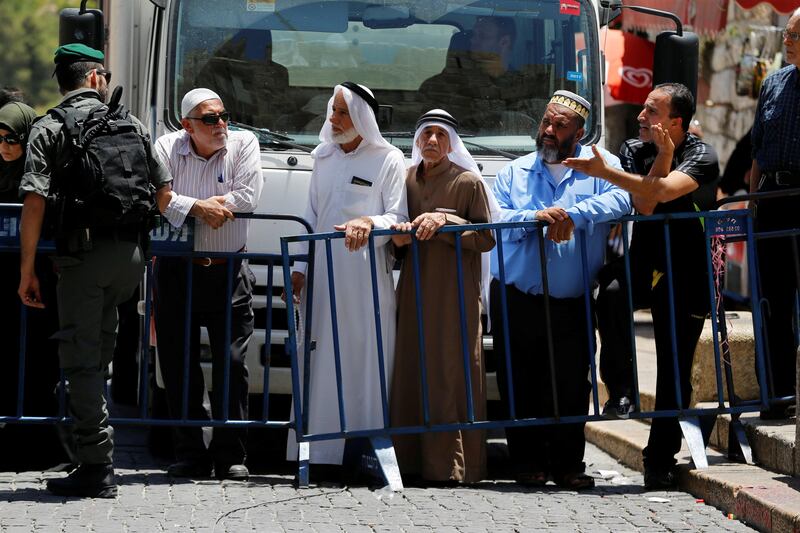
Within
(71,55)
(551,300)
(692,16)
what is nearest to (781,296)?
(551,300)

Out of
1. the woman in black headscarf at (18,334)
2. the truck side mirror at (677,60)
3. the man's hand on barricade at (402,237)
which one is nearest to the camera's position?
the man's hand on barricade at (402,237)

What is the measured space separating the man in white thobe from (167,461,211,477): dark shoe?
47 centimetres

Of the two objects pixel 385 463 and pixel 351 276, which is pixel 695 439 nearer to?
pixel 385 463

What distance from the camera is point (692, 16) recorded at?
11617 millimetres

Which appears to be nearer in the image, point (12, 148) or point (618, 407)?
point (618, 407)

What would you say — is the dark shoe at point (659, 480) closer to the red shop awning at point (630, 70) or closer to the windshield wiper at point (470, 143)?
the windshield wiper at point (470, 143)

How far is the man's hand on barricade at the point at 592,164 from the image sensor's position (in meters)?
6.38

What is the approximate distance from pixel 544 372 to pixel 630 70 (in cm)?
709

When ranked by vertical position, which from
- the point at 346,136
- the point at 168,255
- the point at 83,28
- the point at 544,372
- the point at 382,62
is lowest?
the point at 544,372

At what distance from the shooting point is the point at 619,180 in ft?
21.2

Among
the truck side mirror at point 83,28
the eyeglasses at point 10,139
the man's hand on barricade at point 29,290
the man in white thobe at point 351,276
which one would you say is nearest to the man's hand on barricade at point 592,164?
the man in white thobe at point 351,276

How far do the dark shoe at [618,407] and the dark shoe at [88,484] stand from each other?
2304 millimetres

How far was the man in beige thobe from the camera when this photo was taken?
677cm

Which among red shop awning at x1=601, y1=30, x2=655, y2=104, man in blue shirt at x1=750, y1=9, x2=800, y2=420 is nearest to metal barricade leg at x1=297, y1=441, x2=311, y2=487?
man in blue shirt at x1=750, y1=9, x2=800, y2=420
